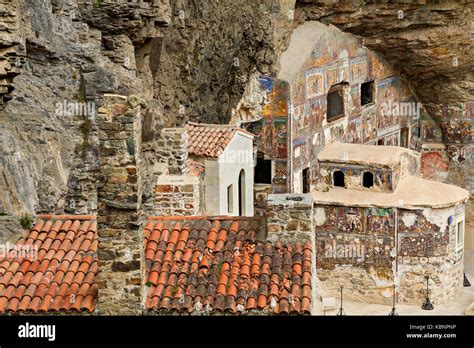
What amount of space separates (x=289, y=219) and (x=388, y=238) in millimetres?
13173

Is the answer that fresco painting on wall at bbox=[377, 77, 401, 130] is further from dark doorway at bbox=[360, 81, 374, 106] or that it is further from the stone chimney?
the stone chimney

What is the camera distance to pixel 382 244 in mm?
26422

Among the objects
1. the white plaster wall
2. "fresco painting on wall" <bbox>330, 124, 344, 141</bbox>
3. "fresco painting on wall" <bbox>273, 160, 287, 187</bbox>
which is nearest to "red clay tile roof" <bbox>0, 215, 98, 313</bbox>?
the white plaster wall

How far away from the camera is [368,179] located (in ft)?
89.4

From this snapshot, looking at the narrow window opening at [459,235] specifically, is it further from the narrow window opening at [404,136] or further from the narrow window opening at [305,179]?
the narrow window opening at [404,136]

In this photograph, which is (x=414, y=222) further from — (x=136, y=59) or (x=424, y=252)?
(x=136, y=59)

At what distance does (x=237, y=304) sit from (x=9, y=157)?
3732 mm

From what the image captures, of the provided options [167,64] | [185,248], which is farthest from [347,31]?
[185,248]

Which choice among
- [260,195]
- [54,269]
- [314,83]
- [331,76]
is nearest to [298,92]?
[314,83]

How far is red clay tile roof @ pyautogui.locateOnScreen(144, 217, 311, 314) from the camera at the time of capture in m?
12.9

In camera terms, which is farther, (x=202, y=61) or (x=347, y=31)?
(x=347, y=31)

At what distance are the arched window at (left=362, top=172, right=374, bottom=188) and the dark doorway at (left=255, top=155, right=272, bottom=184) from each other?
337 centimetres

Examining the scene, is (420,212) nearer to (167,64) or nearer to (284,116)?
(284,116)

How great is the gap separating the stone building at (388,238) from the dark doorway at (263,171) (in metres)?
2.78
